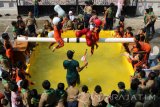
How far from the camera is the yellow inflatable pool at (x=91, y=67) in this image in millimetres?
11852

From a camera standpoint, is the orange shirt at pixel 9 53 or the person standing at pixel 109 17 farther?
the person standing at pixel 109 17

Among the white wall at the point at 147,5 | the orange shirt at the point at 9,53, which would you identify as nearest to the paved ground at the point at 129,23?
the white wall at the point at 147,5

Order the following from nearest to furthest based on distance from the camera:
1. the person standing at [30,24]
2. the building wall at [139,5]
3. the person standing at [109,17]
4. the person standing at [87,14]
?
the person standing at [30,24]
the person standing at [87,14]
the person standing at [109,17]
the building wall at [139,5]

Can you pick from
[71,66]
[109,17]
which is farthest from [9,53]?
[109,17]

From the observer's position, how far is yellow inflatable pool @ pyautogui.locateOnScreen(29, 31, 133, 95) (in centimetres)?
1185

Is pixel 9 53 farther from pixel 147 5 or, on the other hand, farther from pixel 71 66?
pixel 147 5

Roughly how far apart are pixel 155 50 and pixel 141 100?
4.41 meters

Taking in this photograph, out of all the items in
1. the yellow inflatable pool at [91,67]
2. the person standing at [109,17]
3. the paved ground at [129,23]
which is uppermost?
the person standing at [109,17]

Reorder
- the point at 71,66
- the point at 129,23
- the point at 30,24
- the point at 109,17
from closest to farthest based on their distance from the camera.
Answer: the point at 71,66 → the point at 30,24 → the point at 109,17 → the point at 129,23

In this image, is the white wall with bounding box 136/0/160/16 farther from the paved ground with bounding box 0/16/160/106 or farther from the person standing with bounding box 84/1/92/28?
the person standing with bounding box 84/1/92/28

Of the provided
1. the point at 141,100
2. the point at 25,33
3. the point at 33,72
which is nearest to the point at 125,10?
the point at 25,33

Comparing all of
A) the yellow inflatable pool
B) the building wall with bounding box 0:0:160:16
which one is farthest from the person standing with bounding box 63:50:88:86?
the building wall with bounding box 0:0:160:16

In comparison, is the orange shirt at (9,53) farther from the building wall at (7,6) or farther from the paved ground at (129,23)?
the building wall at (7,6)

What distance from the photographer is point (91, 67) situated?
12.8 m
